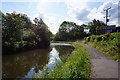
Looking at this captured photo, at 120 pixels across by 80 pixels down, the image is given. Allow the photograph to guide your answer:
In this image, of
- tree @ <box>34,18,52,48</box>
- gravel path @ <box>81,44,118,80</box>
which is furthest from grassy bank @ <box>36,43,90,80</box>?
tree @ <box>34,18,52,48</box>

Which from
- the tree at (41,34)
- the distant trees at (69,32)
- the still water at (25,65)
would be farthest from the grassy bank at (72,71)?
the distant trees at (69,32)

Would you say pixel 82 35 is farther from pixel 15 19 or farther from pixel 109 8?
pixel 15 19

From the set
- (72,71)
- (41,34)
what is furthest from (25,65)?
(41,34)

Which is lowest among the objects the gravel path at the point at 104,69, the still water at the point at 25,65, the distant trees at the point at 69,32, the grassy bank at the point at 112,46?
the still water at the point at 25,65

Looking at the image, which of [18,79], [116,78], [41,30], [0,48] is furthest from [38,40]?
[116,78]

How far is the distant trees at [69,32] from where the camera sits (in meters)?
48.9

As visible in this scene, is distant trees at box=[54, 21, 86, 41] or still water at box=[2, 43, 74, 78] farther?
distant trees at box=[54, 21, 86, 41]

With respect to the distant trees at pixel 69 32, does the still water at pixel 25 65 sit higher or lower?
lower

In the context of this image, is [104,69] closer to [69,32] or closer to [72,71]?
[72,71]

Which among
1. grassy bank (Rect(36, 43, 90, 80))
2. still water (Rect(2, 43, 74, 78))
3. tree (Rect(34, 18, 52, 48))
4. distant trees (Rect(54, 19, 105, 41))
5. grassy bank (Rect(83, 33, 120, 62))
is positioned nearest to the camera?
grassy bank (Rect(36, 43, 90, 80))

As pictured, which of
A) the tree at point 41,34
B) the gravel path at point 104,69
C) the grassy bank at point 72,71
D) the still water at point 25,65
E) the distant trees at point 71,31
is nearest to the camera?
the grassy bank at point 72,71

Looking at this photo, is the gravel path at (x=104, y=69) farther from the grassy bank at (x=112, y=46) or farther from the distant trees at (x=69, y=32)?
the distant trees at (x=69, y=32)

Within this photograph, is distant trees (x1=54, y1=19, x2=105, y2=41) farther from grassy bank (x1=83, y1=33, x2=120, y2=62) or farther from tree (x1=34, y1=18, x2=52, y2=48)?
grassy bank (x1=83, y1=33, x2=120, y2=62)

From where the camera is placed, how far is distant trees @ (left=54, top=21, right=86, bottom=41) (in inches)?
1924
